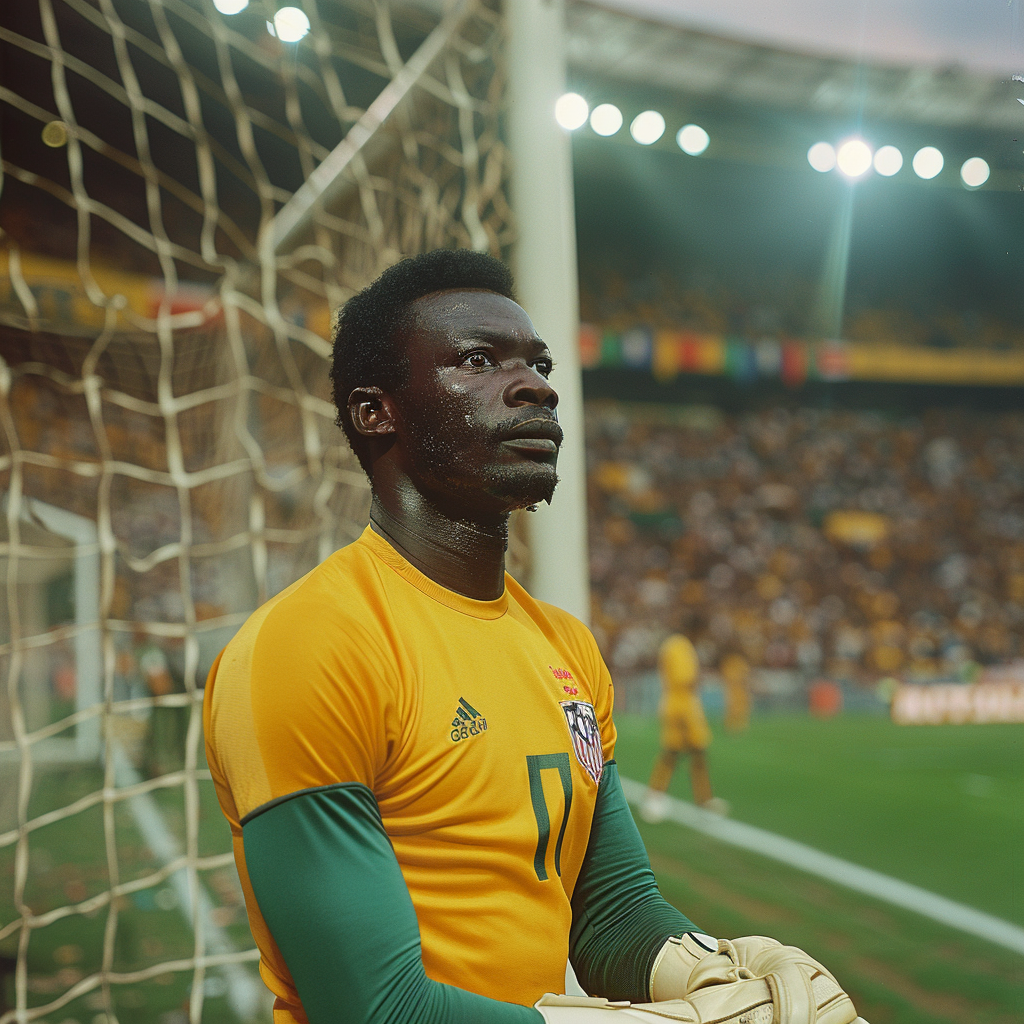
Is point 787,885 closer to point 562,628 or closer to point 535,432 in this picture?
point 562,628

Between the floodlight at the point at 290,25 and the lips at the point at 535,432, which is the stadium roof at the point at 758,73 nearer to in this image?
the floodlight at the point at 290,25

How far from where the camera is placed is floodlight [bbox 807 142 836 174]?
19.1m

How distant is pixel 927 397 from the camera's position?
80.8 feet

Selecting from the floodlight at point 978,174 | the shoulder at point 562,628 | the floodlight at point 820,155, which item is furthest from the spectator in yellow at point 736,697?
the shoulder at point 562,628

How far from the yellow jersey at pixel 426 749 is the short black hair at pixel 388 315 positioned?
225 millimetres

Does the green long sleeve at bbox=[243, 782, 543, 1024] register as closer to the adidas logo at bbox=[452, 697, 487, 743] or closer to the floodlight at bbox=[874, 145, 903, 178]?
the adidas logo at bbox=[452, 697, 487, 743]

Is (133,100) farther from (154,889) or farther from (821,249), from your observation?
(821,249)

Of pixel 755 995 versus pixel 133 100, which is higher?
pixel 133 100

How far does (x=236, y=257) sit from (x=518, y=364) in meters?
13.1

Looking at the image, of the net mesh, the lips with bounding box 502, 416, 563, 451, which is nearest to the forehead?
the lips with bounding box 502, 416, 563, 451

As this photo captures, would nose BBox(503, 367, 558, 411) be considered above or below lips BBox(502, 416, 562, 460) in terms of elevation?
above

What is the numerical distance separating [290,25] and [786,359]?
2126 centimetres

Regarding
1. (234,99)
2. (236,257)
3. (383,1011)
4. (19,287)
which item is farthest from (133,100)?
(236,257)

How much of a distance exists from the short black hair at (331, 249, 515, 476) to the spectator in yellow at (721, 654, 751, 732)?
44.4ft
